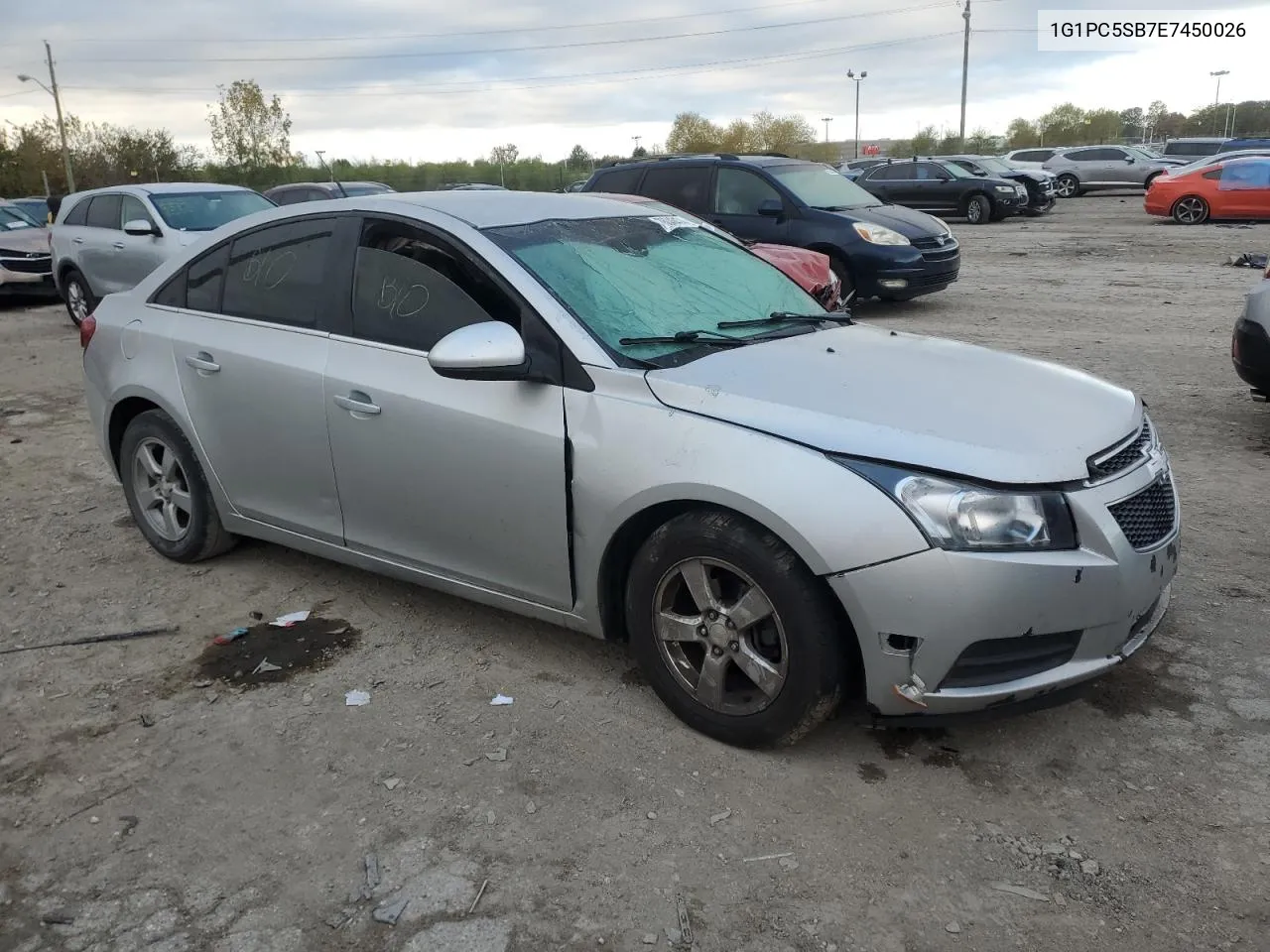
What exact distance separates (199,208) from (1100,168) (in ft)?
90.2

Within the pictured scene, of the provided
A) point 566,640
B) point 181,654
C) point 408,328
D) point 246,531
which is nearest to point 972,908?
point 566,640

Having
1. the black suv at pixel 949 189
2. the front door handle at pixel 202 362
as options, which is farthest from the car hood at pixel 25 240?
the black suv at pixel 949 189

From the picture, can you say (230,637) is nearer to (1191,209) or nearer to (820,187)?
(820,187)

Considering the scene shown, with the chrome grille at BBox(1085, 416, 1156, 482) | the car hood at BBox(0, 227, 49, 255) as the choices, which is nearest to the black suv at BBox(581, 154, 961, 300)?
the chrome grille at BBox(1085, 416, 1156, 482)

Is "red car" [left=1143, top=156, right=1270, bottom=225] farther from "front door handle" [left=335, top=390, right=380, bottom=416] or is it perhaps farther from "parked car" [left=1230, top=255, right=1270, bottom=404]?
"front door handle" [left=335, top=390, right=380, bottom=416]

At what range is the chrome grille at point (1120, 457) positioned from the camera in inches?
120

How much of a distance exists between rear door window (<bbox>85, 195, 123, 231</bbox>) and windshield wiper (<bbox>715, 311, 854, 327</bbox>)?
10.9 meters

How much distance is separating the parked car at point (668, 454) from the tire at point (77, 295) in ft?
32.0

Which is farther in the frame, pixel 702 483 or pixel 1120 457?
pixel 1120 457

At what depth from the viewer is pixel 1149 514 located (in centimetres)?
318

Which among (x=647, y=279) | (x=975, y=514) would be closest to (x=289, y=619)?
(x=647, y=279)

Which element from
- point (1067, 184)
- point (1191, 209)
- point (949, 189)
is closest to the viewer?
point (1191, 209)

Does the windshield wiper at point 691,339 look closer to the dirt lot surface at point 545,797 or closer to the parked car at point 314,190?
the dirt lot surface at point 545,797

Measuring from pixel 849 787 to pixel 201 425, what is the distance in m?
3.09
